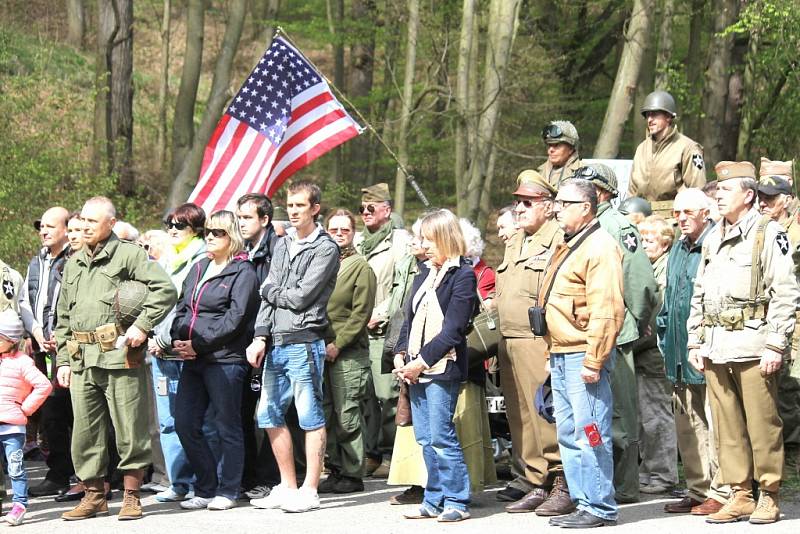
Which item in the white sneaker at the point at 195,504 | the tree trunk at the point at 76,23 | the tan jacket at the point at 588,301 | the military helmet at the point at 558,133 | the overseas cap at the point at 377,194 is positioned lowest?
the white sneaker at the point at 195,504

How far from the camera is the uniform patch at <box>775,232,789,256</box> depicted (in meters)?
7.13

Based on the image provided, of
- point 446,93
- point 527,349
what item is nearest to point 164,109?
point 446,93

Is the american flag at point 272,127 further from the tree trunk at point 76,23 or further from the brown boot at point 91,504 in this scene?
the tree trunk at point 76,23

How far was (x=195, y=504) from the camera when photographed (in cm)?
838

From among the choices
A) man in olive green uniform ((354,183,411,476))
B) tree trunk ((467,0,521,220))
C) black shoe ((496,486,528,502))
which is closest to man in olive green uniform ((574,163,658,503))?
black shoe ((496,486,528,502))

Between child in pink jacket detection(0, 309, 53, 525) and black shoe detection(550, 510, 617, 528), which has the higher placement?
child in pink jacket detection(0, 309, 53, 525)

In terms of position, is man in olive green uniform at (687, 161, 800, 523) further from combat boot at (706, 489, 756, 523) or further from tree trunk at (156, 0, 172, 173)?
tree trunk at (156, 0, 172, 173)

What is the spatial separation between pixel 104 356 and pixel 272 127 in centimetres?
384

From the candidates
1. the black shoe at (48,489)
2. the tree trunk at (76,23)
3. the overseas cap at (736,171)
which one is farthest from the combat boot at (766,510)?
the tree trunk at (76,23)

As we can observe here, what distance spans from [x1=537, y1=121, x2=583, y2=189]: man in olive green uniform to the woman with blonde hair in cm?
195

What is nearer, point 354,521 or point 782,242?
point 782,242

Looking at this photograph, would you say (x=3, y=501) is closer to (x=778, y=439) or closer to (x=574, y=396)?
(x=574, y=396)

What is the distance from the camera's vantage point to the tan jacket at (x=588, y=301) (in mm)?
6930

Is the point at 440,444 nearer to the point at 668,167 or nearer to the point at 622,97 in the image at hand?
the point at 668,167
